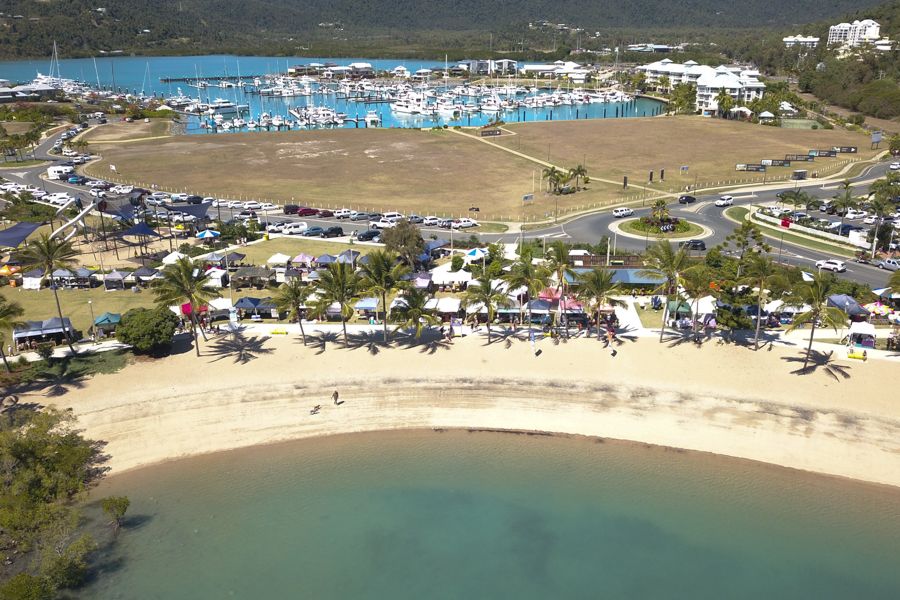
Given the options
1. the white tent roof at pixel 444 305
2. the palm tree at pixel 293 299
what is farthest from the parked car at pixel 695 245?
the palm tree at pixel 293 299

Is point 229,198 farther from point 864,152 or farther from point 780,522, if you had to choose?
point 864,152

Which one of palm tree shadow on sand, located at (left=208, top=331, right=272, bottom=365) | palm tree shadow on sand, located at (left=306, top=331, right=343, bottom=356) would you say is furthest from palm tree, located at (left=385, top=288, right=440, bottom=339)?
palm tree shadow on sand, located at (left=208, top=331, right=272, bottom=365)

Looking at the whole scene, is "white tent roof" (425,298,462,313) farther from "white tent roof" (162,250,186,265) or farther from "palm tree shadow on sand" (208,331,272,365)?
"white tent roof" (162,250,186,265)

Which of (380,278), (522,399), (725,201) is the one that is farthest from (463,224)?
(522,399)

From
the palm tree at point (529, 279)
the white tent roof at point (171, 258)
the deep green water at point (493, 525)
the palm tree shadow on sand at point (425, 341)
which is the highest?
the palm tree at point (529, 279)

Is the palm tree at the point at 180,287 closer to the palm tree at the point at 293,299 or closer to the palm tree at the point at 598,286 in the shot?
the palm tree at the point at 293,299

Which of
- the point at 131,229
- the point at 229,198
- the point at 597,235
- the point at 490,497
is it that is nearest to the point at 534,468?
the point at 490,497
